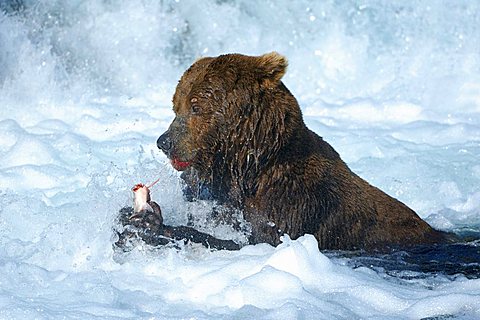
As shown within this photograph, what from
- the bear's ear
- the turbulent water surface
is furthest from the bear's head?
the turbulent water surface

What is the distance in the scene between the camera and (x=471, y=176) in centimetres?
781

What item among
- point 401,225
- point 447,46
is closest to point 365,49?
point 447,46

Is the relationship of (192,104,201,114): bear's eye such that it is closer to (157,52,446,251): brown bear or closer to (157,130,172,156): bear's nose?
(157,52,446,251): brown bear

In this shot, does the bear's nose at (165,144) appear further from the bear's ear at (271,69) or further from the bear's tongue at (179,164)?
the bear's ear at (271,69)

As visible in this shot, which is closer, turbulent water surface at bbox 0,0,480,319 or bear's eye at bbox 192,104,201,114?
turbulent water surface at bbox 0,0,480,319

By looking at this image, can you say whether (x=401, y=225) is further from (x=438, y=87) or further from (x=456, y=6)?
(x=456, y=6)

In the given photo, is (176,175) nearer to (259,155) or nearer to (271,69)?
(259,155)

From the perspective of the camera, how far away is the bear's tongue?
4828 mm

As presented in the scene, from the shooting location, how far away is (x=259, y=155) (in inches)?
191

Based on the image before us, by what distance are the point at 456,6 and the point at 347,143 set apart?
4413 mm

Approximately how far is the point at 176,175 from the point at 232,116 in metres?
0.60

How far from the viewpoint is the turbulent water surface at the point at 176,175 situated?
427cm

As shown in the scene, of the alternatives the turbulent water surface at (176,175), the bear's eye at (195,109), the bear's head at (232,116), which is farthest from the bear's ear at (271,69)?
the turbulent water surface at (176,175)

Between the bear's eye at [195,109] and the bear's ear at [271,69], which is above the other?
the bear's ear at [271,69]
